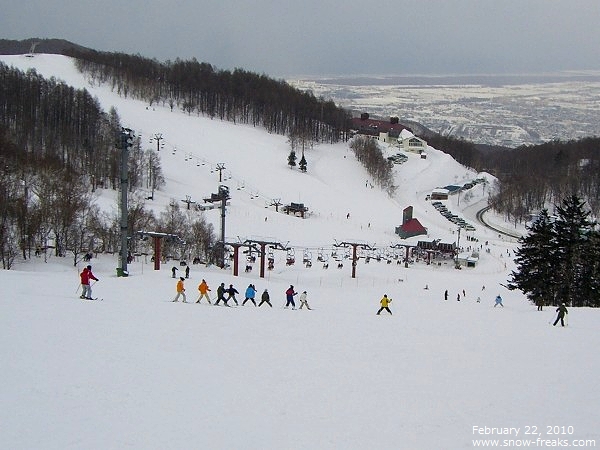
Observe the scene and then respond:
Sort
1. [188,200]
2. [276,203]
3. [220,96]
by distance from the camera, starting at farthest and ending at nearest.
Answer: [220,96]
[276,203]
[188,200]

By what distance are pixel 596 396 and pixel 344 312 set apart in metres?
8.45

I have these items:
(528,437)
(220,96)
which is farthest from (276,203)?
(528,437)

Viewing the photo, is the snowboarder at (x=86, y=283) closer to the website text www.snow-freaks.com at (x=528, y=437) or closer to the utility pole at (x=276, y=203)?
the website text www.snow-freaks.com at (x=528, y=437)

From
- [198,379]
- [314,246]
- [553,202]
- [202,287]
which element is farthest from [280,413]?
[553,202]

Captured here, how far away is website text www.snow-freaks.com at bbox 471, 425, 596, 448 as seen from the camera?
8.38 meters

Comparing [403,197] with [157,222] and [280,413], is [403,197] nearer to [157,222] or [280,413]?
[157,222]

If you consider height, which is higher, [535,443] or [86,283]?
[86,283]

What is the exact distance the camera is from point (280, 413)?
9016 mm

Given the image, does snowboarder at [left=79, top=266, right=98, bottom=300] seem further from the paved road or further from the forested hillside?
the forested hillside

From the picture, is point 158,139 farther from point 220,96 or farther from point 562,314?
point 562,314

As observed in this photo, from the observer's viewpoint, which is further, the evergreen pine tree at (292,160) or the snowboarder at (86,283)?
the evergreen pine tree at (292,160)

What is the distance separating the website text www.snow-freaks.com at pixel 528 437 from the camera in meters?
8.38

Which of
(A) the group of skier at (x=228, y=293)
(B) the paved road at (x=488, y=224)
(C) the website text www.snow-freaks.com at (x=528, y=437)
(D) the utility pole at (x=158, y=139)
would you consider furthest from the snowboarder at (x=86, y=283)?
(B) the paved road at (x=488, y=224)

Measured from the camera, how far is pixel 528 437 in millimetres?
8609
